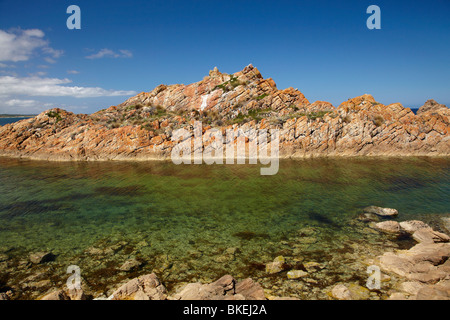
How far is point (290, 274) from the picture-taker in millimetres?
12242

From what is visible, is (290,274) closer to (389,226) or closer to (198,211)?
(389,226)

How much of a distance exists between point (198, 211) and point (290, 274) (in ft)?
36.9

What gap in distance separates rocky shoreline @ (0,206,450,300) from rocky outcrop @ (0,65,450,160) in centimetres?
3461

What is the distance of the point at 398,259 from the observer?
42.4ft

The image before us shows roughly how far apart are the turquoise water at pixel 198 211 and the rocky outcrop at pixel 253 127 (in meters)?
10.8

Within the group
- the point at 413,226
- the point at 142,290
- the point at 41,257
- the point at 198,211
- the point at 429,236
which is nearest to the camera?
the point at 142,290

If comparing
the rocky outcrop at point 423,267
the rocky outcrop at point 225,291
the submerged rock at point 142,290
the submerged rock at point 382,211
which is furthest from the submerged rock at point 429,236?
the submerged rock at point 142,290

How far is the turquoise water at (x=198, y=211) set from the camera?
14.4m

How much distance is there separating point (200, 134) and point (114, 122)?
938 inches

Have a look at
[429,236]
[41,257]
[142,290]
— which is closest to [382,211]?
[429,236]

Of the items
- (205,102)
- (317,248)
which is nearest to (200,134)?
(205,102)

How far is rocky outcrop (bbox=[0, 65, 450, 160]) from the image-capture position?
159 ft

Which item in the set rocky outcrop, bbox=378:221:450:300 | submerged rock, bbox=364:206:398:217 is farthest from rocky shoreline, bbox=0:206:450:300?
submerged rock, bbox=364:206:398:217
